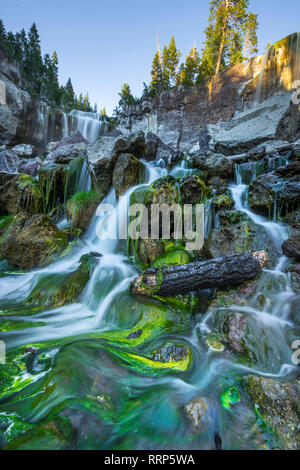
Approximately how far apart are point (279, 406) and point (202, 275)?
1937 millimetres

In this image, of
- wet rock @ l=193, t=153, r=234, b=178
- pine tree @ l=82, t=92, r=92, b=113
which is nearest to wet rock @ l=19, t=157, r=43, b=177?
wet rock @ l=193, t=153, r=234, b=178

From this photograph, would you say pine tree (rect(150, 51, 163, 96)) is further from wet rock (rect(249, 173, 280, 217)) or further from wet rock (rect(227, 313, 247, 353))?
wet rock (rect(227, 313, 247, 353))

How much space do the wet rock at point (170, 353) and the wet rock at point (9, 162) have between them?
14.5m

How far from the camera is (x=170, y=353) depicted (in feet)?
8.48

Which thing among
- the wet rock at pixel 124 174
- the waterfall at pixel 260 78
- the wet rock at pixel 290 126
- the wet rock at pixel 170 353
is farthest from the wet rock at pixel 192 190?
the waterfall at pixel 260 78

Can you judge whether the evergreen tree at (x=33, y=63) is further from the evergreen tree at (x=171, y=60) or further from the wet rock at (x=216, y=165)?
the wet rock at (x=216, y=165)

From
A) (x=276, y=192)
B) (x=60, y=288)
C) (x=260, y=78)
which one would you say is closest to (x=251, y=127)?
(x=260, y=78)

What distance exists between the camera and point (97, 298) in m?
4.04

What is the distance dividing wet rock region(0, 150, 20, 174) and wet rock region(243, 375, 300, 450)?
15550mm

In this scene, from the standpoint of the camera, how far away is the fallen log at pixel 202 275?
3.48 m

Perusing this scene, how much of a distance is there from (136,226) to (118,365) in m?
3.51

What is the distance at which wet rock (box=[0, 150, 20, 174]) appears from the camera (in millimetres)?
12742
